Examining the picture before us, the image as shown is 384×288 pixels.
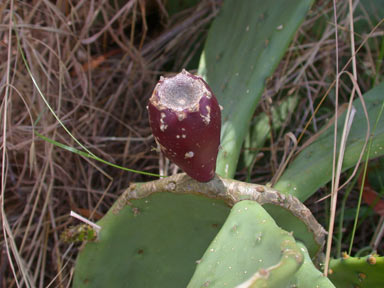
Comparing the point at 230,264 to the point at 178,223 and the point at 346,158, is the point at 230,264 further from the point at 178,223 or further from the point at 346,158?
the point at 346,158

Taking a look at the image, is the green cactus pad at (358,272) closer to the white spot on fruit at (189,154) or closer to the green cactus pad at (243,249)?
the green cactus pad at (243,249)

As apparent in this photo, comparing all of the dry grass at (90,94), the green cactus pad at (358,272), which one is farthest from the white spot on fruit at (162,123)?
the dry grass at (90,94)

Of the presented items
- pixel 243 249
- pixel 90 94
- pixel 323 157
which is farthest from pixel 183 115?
pixel 90 94

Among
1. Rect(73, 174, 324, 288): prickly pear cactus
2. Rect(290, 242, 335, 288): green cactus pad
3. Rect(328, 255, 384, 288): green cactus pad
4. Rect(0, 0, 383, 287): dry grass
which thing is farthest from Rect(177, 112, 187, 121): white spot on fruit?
Rect(0, 0, 383, 287): dry grass

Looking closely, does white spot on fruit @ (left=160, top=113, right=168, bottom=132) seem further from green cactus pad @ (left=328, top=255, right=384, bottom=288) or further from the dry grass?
the dry grass

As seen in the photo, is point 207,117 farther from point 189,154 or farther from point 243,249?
point 243,249

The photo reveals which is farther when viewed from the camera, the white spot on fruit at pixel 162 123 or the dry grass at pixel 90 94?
the dry grass at pixel 90 94
